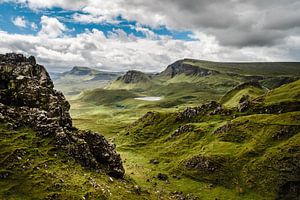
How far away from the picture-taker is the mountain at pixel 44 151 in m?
57.6

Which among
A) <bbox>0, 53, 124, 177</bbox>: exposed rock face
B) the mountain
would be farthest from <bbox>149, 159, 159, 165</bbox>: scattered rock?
the mountain

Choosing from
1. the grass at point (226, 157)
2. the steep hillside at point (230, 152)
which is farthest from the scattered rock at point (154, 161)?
the grass at point (226, 157)

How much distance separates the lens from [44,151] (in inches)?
2694

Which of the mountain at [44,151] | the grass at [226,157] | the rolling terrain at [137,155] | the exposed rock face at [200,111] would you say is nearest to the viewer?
the mountain at [44,151]

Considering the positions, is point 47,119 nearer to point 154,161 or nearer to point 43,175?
point 43,175

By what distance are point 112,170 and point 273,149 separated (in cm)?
5510

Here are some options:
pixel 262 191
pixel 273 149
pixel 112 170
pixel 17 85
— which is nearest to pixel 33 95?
pixel 17 85

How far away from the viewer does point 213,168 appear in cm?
10294

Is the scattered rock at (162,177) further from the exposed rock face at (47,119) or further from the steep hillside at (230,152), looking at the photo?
the exposed rock face at (47,119)

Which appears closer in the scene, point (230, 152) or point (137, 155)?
point (230, 152)

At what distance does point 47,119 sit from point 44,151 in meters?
10.0

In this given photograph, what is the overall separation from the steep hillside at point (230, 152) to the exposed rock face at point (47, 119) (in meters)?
26.3

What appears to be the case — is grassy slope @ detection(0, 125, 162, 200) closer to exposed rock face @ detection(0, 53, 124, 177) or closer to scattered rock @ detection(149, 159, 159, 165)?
exposed rock face @ detection(0, 53, 124, 177)

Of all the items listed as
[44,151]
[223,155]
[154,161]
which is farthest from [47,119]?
[223,155]
